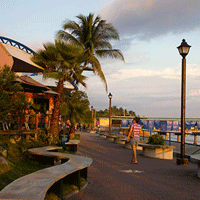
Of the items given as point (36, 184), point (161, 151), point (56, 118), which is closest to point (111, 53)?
point (56, 118)

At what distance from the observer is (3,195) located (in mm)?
3568

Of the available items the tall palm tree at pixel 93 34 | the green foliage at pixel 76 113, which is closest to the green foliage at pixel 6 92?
the green foliage at pixel 76 113

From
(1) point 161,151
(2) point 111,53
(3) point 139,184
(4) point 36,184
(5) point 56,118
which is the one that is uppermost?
(2) point 111,53

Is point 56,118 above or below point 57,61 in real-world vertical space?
below

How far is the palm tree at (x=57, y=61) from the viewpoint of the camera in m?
15.9

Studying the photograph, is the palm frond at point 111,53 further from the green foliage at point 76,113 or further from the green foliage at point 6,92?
the green foliage at point 6,92

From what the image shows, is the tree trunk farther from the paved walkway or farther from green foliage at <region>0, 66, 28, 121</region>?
green foliage at <region>0, 66, 28, 121</region>

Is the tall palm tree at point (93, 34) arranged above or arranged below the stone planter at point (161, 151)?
above

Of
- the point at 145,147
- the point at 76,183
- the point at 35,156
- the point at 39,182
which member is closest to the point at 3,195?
the point at 39,182

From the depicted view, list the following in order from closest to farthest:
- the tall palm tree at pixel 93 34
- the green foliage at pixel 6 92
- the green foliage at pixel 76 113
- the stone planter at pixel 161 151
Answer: the green foliage at pixel 6 92 → the stone planter at pixel 161 151 → the green foliage at pixel 76 113 → the tall palm tree at pixel 93 34

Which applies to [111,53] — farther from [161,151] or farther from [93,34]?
[161,151]

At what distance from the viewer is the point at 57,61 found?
16.6 metres

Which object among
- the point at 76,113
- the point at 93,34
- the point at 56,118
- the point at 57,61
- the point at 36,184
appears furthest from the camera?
the point at 93,34

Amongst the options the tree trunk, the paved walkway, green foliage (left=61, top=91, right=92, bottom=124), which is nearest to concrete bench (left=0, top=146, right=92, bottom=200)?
the paved walkway
